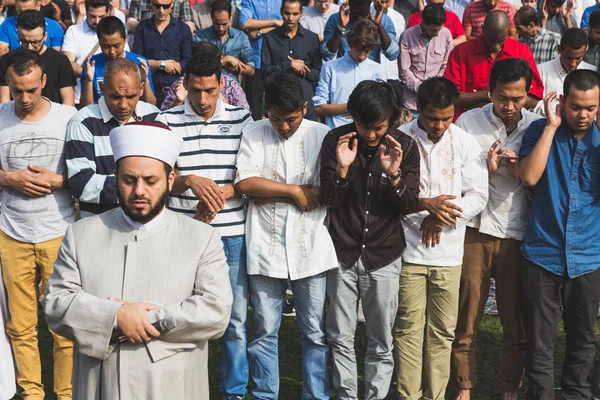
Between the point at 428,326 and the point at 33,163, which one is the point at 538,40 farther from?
the point at 33,163

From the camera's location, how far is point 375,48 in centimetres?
897

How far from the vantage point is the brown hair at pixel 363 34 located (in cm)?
790

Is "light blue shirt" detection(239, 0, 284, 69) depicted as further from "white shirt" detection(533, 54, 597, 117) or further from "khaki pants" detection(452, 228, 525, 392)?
"khaki pants" detection(452, 228, 525, 392)

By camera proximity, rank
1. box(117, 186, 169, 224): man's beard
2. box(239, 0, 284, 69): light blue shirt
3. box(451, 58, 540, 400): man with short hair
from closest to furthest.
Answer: box(117, 186, 169, 224): man's beard
box(451, 58, 540, 400): man with short hair
box(239, 0, 284, 69): light blue shirt

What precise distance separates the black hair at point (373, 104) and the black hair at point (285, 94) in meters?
0.33

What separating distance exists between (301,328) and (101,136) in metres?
1.83

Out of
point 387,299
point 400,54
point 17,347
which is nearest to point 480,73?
point 400,54

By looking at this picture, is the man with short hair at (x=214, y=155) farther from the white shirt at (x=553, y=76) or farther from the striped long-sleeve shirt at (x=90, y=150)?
the white shirt at (x=553, y=76)

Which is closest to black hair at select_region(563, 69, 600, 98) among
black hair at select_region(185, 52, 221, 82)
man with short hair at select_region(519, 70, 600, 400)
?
man with short hair at select_region(519, 70, 600, 400)

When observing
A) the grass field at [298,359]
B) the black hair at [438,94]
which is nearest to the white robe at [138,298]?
the black hair at [438,94]

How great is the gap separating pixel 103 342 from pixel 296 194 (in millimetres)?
1888

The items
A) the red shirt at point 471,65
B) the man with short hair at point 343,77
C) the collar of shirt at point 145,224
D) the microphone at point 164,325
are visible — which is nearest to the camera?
the microphone at point 164,325

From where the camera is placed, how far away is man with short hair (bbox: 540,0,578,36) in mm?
10203

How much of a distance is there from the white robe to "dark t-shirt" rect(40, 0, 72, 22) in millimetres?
7373
